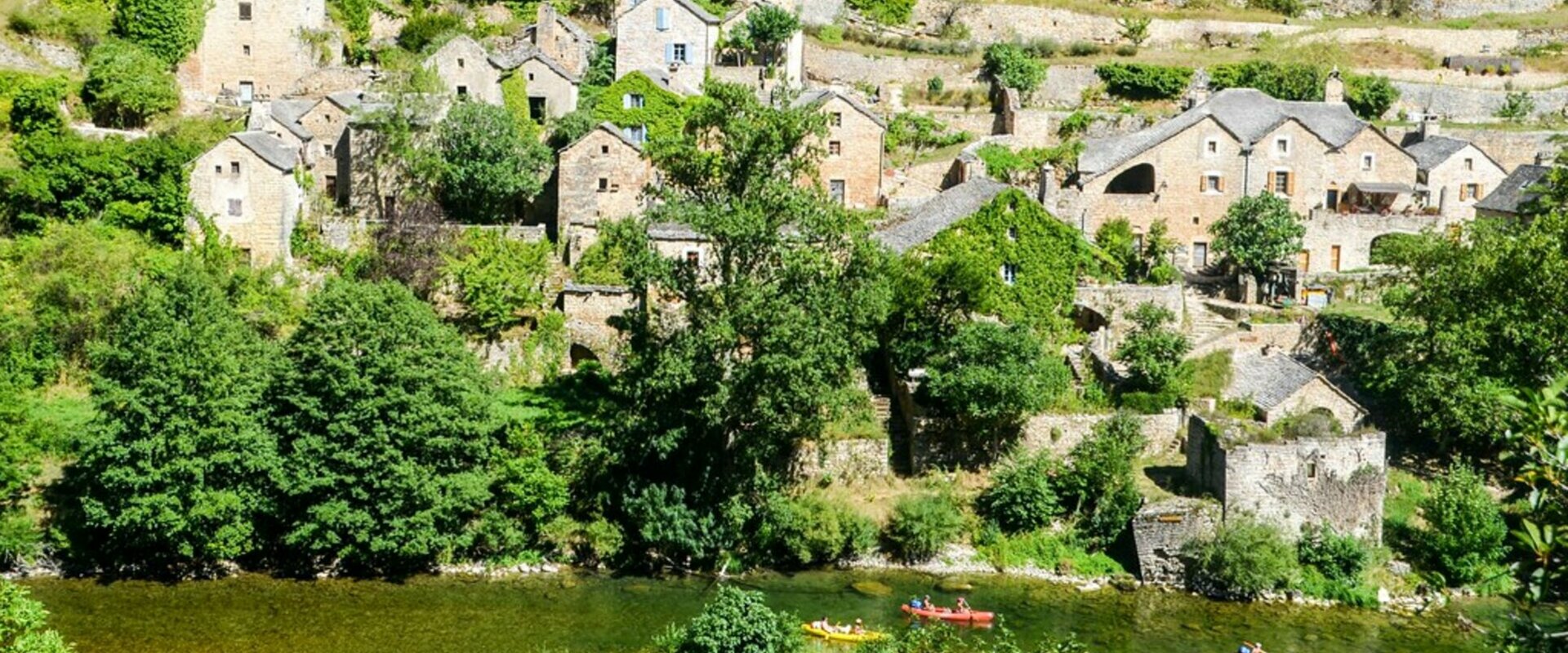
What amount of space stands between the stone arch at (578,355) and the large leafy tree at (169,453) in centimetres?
847

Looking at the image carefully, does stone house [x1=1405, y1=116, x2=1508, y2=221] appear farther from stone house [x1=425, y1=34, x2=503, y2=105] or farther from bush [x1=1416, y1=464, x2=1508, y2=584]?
stone house [x1=425, y1=34, x2=503, y2=105]

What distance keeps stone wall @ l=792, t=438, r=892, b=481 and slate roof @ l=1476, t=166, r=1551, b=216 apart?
22.8 meters

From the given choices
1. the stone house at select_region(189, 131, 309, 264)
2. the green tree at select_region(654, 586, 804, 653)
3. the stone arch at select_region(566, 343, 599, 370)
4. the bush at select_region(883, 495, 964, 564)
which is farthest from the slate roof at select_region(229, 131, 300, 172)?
the green tree at select_region(654, 586, 804, 653)

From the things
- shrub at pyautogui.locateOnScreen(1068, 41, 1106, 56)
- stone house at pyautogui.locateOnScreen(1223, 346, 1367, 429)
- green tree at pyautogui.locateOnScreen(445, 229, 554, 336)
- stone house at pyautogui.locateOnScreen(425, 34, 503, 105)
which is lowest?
stone house at pyautogui.locateOnScreen(1223, 346, 1367, 429)

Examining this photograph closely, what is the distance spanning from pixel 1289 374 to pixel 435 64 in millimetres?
25816

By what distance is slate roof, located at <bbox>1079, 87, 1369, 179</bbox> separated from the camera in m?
46.9

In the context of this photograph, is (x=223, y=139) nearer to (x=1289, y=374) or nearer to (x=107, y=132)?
(x=107, y=132)

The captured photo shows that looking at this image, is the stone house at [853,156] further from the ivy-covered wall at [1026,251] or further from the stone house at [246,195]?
the stone house at [246,195]

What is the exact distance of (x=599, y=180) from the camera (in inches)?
1711

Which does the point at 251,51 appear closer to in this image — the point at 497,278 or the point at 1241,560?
the point at 497,278

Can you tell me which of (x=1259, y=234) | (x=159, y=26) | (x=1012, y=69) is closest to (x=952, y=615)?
(x=1259, y=234)

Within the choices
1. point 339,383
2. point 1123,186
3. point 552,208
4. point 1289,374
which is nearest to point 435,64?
point 552,208

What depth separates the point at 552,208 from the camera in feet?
147

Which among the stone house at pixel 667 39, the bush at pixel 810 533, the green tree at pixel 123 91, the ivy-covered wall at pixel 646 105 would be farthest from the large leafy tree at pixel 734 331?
the green tree at pixel 123 91
